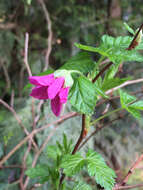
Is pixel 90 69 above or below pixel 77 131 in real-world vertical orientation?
above

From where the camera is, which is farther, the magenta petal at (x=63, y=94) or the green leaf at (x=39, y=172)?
the green leaf at (x=39, y=172)

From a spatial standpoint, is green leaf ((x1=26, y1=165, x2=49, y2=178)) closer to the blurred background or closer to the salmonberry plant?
the salmonberry plant

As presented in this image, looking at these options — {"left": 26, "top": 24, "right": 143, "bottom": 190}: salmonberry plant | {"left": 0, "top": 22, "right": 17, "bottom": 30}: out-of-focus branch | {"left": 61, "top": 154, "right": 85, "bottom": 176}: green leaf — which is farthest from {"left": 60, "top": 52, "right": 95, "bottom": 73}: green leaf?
{"left": 0, "top": 22, "right": 17, "bottom": 30}: out-of-focus branch

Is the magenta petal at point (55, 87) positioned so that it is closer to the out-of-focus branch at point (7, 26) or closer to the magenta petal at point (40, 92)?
the magenta petal at point (40, 92)

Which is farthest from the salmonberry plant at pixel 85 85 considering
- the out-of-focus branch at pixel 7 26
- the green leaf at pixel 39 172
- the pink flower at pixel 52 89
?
the out-of-focus branch at pixel 7 26

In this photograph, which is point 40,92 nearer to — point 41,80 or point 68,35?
point 41,80

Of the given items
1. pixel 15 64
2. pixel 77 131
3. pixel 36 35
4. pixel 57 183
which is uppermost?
pixel 36 35

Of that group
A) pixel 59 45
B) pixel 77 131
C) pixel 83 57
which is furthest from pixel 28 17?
pixel 83 57

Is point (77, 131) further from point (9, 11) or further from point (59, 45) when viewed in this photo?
point (9, 11)
